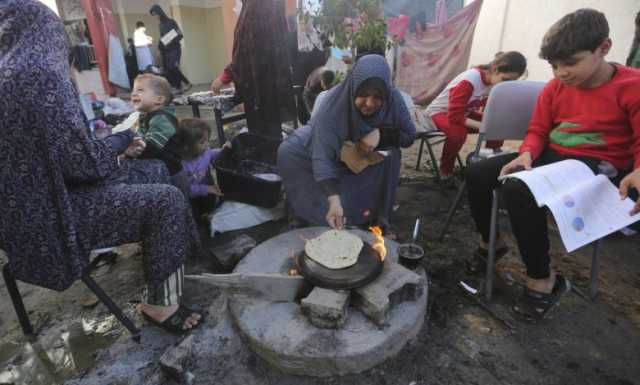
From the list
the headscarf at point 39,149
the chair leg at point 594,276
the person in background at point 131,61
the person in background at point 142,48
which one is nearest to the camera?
the headscarf at point 39,149

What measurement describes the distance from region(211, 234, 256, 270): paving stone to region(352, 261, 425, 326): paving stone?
1035 mm

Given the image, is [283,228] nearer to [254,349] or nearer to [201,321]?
[201,321]

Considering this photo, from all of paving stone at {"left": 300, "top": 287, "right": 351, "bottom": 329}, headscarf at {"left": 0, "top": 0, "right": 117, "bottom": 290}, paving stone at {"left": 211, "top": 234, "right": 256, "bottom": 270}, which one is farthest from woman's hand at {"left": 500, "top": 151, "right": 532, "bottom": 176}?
headscarf at {"left": 0, "top": 0, "right": 117, "bottom": 290}

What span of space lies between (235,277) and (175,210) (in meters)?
0.50

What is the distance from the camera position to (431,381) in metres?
1.77

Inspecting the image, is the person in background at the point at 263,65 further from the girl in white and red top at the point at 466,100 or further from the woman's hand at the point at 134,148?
the woman's hand at the point at 134,148

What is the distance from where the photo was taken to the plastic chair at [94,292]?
1825mm

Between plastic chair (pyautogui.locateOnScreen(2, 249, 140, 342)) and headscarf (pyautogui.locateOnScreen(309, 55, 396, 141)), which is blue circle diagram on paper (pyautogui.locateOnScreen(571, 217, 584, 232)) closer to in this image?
headscarf (pyautogui.locateOnScreen(309, 55, 396, 141))

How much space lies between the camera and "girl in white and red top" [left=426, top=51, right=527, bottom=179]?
11.8 ft

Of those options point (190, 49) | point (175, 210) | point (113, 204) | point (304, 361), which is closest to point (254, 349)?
point (304, 361)

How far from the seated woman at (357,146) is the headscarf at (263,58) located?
58.7 inches

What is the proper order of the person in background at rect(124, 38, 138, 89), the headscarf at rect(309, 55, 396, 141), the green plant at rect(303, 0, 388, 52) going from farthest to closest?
the person in background at rect(124, 38, 138, 89) → the green plant at rect(303, 0, 388, 52) → the headscarf at rect(309, 55, 396, 141)

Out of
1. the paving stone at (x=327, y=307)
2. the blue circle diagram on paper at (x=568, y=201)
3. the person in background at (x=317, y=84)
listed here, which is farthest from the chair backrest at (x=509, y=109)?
the person in background at (x=317, y=84)

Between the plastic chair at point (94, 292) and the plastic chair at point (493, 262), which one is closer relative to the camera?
the plastic chair at point (94, 292)
